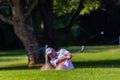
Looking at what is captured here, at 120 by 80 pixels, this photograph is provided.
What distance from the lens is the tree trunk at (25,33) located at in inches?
961

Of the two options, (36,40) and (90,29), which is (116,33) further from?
(36,40)

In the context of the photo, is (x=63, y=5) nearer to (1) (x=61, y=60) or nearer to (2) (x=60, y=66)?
(2) (x=60, y=66)

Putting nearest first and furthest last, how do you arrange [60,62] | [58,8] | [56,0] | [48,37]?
[60,62] → [48,37] → [56,0] → [58,8]

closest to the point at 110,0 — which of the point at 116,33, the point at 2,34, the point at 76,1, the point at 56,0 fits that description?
the point at 116,33

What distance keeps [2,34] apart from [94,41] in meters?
12.3

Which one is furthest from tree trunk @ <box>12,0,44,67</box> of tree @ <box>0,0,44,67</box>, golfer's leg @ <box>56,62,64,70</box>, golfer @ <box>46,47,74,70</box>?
golfer's leg @ <box>56,62,64,70</box>

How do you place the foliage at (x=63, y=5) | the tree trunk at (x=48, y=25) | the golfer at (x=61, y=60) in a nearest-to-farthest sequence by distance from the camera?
the golfer at (x=61, y=60) < the tree trunk at (x=48, y=25) < the foliage at (x=63, y=5)

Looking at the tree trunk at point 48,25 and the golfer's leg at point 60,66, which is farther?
the tree trunk at point 48,25

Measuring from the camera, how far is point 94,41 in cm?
6128

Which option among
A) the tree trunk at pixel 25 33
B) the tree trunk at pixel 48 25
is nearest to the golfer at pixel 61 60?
the tree trunk at pixel 25 33

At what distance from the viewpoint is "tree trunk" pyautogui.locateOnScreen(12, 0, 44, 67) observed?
24.4 meters

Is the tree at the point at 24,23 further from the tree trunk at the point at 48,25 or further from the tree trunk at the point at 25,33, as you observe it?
the tree trunk at the point at 48,25

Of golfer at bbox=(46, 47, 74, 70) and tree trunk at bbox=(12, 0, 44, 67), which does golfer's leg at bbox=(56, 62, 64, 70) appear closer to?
golfer at bbox=(46, 47, 74, 70)

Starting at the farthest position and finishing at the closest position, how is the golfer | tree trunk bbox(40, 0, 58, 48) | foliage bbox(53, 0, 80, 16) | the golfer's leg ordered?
1. foliage bbox(53, 0, 80, 16)
2. tree trunk bbox(40, 0, 58, 48)
3. the golfer's leg
4. the golfer
